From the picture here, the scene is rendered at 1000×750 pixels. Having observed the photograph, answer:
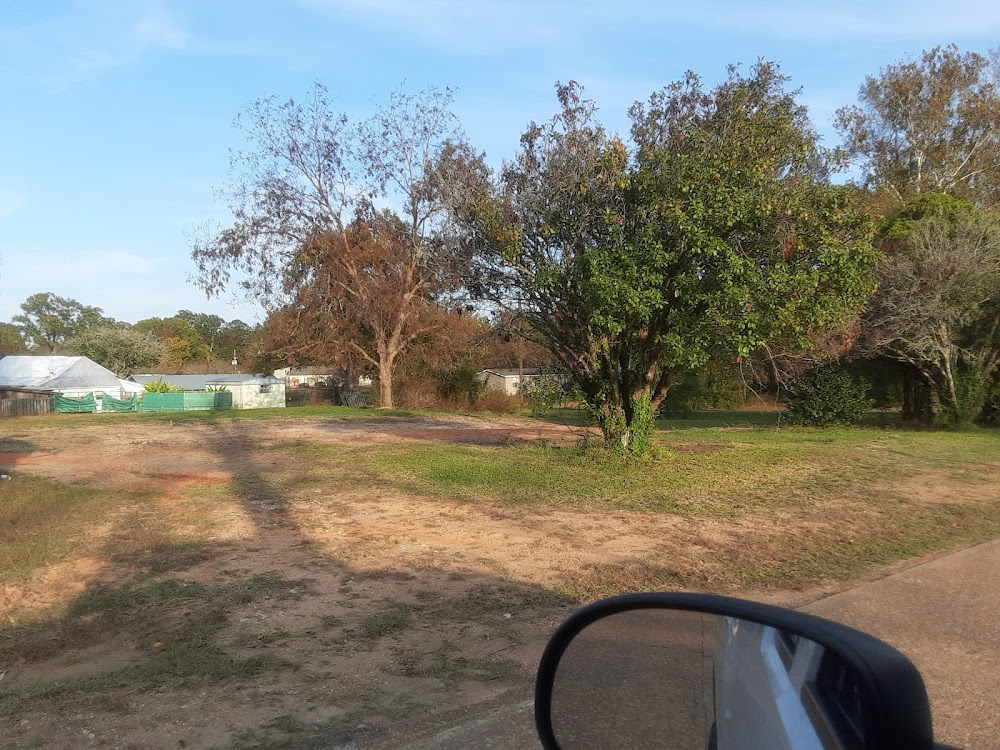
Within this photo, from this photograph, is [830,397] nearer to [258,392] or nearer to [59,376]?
[258,392]

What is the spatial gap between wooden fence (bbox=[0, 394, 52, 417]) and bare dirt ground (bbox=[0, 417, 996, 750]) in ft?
111

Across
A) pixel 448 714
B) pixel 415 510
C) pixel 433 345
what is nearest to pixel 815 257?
pixel 415 510

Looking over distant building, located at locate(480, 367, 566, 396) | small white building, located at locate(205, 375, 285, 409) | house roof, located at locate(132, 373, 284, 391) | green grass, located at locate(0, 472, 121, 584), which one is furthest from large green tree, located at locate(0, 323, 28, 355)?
green grass, located at locate(0, 472, 121, 584)

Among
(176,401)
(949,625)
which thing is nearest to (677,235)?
(949,625)

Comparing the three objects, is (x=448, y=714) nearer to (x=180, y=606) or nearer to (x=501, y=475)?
(x=180, y=606)

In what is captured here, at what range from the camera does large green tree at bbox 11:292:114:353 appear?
9612cm

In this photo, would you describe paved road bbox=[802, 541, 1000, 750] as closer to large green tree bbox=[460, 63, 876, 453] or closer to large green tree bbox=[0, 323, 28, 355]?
large green tree bbox=[460, 63, 876, 453]

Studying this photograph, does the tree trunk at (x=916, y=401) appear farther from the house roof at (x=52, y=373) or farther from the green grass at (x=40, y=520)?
the house roof at (x=52, y=373)

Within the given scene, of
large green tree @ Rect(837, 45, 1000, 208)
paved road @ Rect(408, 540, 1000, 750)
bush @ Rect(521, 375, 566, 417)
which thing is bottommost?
paved road @ Rect(408, 540, 1000, 750)

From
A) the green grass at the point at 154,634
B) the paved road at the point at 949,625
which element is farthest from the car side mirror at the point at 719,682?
the green grass at the point at 154,634

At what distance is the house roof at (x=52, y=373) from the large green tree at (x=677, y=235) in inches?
1954

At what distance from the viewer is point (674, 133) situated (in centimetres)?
1205

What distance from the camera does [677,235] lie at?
37.1ft

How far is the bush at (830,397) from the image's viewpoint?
2191 centimetres
